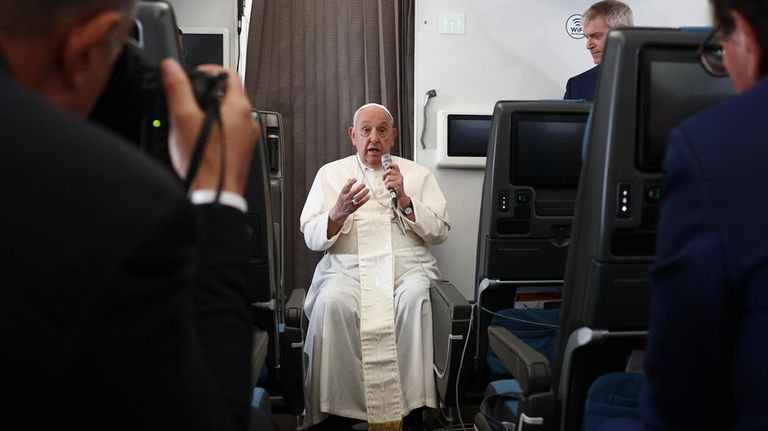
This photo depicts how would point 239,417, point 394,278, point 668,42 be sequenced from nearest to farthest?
point 239,417, point 668,42, point 394,278

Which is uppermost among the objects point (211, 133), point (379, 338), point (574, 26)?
point (574, 26)

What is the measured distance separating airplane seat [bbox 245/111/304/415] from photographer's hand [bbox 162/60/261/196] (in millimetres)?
743

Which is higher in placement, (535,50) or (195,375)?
(535,50)

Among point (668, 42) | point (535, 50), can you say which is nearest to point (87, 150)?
point (668, 42)

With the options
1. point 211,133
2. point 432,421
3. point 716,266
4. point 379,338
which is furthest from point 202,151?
point 432,421

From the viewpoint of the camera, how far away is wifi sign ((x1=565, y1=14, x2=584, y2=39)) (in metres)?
4.31

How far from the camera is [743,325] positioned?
0.87m

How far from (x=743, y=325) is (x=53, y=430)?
0.86 metres

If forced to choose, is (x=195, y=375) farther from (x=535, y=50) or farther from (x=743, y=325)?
(x=535, y=50)

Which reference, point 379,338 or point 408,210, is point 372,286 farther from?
point 408,210

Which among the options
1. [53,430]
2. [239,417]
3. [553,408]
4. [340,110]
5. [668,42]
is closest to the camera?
[53,430]

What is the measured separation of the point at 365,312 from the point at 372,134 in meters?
1.07

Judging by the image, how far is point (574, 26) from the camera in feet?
14.2

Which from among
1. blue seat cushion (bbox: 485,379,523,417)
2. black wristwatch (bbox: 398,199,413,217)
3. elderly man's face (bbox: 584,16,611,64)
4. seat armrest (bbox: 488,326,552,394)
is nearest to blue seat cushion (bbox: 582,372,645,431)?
seat armrest (bbox: 488,326,552,394)
